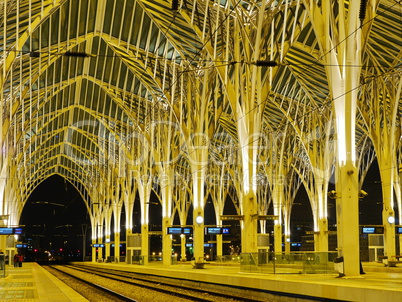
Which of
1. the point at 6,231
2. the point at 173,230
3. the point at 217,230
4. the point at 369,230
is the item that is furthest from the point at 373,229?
the point at 6,231

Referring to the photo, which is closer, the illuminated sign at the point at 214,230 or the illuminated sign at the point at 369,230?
the illuminated sign at the point at 369,230

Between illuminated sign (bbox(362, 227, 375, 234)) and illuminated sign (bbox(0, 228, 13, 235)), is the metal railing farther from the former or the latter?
illuminated sign (bbox(0, 228, 13, 235))

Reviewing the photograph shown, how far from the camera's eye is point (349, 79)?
918 inches

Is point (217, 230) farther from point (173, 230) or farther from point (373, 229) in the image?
point (373, 229)

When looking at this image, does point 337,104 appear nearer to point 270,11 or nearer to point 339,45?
point 339,45

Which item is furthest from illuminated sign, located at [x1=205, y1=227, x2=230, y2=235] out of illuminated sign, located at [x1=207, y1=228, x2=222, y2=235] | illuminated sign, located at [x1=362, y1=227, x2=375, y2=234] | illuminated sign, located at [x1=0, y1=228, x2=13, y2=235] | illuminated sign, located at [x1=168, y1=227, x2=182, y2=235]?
illuminated sign, located at [x1=0, y1=228, x2=13, y2=235]

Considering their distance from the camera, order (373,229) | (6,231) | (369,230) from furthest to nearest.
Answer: (6,231)
(369,230)
(373,229)

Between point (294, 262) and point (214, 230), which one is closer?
point (294, 262)

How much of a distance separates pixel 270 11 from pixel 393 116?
1225 centimetres

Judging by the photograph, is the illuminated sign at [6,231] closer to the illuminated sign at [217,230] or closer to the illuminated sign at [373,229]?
the illuminated sign at [217,230]

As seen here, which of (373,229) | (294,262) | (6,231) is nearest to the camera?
(294,262)

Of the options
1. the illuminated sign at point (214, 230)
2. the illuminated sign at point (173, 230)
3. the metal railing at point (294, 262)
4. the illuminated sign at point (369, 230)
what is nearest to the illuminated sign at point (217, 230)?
the illuminated sign at point (214, 230)

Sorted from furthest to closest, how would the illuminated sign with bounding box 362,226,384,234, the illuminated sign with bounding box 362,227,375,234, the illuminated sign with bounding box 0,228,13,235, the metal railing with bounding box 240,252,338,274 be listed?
the illuminated sign with bounding box 0,228,13,235 < the illuminated sign with bounding box 362,227,375,234 < the illuminated sign with bounding box 362,226,384,234 < the metal railing with bounding box 240,252,338,274

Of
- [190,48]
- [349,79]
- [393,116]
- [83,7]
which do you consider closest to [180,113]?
[190,48]
